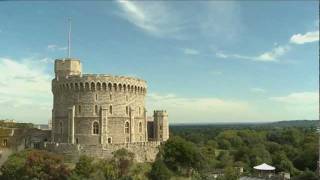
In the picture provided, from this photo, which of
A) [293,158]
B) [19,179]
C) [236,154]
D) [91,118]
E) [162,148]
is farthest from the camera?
[236,154]

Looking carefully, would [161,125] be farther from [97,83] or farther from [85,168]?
[85,168]

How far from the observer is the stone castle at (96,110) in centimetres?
5738

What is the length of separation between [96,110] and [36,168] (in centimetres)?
1538

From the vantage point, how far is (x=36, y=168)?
144ft

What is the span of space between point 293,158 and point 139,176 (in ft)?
98.6

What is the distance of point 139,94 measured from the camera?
203 feet

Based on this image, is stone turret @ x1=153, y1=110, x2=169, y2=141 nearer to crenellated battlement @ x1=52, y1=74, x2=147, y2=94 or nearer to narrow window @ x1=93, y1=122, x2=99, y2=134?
crenellated battlement @ x1=52, y1=74, x2=147, y2=94

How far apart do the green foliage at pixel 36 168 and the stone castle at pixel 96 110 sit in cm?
877

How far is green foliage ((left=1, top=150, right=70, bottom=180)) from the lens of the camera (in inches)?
1720

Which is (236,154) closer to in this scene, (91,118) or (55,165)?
(91,118)

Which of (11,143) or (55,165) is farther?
(11,143)

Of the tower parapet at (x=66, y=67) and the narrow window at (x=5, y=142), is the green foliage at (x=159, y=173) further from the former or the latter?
the narrow window at (x=5, y=142)

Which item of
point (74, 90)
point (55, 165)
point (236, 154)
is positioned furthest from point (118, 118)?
point (236, 154)

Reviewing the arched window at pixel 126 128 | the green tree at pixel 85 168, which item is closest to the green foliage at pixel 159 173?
the green tree at pixel 85 168
